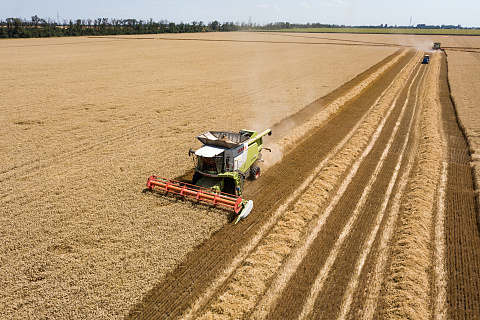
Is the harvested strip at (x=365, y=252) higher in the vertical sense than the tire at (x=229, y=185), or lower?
lower

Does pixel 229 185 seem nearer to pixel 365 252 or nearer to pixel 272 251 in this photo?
pixel 272 251

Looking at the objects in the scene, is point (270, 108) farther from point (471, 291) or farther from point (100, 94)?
point (471, 291)

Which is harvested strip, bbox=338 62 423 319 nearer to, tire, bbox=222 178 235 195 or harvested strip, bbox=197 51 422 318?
harvested strip, bbox=197 51 422 318

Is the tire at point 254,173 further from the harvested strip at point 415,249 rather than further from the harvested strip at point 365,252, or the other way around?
the harvested strip at point 415,249

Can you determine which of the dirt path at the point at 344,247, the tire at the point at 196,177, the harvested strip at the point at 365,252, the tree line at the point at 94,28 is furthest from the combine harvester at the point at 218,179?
the tree line at the point at 94,28

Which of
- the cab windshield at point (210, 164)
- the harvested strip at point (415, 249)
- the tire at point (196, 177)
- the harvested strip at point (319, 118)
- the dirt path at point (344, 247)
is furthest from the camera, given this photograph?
the harvested strip at point (319, 118)

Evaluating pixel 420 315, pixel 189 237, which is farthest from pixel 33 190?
pixel 420 315
